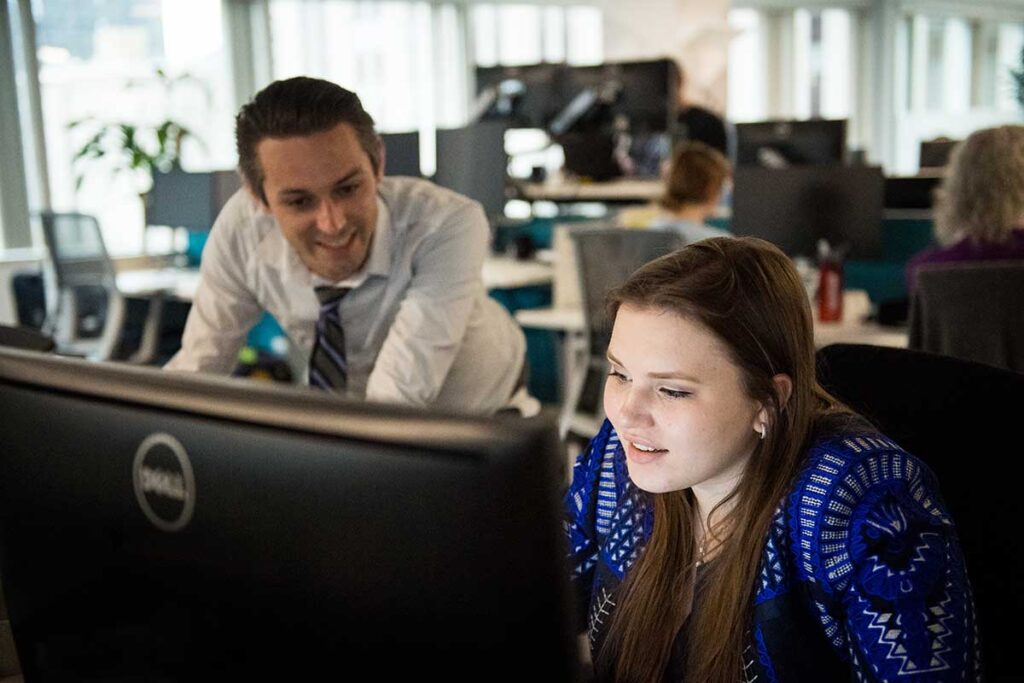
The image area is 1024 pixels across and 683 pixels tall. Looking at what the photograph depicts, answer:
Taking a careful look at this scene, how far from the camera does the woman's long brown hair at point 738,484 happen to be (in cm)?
99

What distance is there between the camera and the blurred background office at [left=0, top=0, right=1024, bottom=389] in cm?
386

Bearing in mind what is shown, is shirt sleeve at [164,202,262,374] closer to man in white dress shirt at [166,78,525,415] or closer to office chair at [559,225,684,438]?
man in white dress shirt at [166,78,525,415]

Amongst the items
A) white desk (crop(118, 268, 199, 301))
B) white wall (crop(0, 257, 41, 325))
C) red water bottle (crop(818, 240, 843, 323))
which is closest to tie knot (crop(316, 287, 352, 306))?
red water bottle (crop(818, 240, 843, 323))

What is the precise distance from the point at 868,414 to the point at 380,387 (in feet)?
2.45

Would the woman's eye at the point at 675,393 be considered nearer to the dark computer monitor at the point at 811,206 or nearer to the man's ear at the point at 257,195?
the man's ear at the point at 257,195

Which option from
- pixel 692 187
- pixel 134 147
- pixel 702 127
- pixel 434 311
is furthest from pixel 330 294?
pixel 134 147

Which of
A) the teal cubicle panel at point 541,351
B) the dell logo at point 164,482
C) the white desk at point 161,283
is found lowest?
the teal cubicle panel at point 541,351

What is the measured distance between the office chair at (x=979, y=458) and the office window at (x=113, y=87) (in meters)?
6.08

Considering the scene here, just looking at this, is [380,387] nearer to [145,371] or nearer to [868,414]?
[868,414]

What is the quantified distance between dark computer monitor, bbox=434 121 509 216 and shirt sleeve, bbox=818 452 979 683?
2.34 meters

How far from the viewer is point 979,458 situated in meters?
1.10

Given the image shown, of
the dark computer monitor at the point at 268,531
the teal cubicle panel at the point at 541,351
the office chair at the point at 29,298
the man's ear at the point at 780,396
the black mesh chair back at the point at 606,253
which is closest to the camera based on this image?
the dark computer monitor at the point at 268,531

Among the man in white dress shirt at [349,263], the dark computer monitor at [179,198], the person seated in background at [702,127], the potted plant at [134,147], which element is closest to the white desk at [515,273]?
the dark computer monitor at [179,198]

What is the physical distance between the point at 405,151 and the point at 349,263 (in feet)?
3.02
